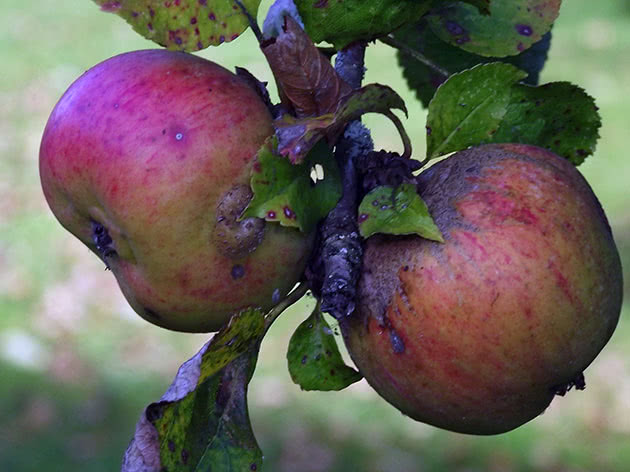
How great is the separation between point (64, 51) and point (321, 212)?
24.2 feet

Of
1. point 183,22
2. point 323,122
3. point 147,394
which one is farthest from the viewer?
point 147,394

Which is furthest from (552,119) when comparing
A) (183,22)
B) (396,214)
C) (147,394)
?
(147,394)

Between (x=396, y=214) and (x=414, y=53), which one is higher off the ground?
(x=414, y=53)

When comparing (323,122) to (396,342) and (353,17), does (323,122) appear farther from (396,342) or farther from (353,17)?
(396,342)

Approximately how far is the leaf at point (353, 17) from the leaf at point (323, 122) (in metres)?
0.10

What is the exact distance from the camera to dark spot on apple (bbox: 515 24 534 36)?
1.19 meters

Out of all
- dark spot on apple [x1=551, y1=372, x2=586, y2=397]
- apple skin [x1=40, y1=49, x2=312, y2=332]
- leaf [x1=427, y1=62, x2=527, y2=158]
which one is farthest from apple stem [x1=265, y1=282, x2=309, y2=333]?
dark spot on apple [x1=551, y1=372, x2=586, y2=397]

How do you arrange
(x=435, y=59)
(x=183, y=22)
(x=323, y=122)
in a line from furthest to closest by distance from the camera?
(x=435, y=59)
(x=183, y=22)
(x=323, y=122)

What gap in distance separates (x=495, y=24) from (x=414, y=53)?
4.6 inches

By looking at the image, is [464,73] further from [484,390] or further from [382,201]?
[484,390]

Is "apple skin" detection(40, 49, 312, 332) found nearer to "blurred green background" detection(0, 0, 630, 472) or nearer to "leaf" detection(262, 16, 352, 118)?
"leaf" detection(262, 16, 352, 118)

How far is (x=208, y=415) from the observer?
3.66ft

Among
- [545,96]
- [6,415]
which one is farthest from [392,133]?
[545,96]

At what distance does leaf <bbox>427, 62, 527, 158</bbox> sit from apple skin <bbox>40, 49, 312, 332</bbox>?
0.71 ft
